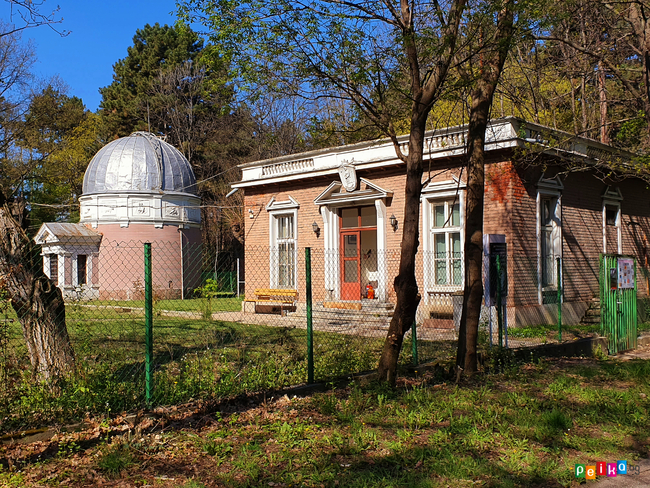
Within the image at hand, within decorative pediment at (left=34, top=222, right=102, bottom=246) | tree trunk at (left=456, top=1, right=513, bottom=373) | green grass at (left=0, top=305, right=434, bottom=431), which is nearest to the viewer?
green grass at (left=0, top=305, right=434, bottom=431)

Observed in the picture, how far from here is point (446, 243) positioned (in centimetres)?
1611

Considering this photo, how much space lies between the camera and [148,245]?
6227 millimetres

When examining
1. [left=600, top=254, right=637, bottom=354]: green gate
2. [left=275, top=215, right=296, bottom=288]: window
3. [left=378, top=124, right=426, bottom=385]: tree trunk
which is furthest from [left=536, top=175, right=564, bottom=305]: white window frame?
[left=378, top=124, right=426, bottom=385]: tree trunk

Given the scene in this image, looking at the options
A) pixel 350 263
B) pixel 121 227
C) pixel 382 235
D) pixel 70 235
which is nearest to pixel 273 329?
pixel 382 235

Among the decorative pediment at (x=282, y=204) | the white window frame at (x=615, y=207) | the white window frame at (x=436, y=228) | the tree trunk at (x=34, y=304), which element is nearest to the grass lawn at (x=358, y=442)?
the tree trunk at (x=34, y=304)

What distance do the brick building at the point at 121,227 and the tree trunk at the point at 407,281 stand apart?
24.3 m

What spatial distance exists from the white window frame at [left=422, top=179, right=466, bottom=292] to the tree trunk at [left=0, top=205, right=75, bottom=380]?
10.6m

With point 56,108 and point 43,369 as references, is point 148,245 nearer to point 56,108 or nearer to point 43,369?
point 43,369

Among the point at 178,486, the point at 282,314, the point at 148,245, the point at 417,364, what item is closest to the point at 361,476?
the point at 178,486

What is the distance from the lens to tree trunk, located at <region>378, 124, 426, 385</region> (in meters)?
7.29

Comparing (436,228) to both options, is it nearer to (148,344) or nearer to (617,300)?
(617,300)

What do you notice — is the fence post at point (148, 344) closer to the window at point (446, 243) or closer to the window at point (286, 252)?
the window at point (446, 243)

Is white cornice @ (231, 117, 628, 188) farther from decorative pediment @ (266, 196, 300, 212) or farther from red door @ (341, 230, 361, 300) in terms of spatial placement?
red door @ (341, 230, 361, 300)

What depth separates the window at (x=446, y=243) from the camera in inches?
621
